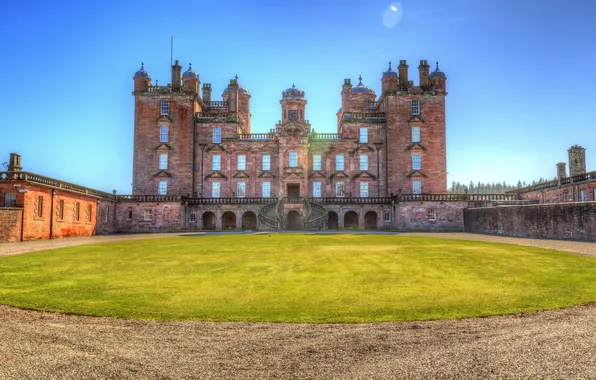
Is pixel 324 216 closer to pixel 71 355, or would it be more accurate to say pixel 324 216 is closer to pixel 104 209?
pixel 104 209

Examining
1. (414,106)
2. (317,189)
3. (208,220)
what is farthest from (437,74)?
(208,220)

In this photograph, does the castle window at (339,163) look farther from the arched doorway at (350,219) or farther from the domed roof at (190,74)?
the domed roof at (190,74)

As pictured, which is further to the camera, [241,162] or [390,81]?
[390,81]

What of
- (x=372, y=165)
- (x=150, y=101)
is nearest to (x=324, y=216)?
(x=372, y=165)

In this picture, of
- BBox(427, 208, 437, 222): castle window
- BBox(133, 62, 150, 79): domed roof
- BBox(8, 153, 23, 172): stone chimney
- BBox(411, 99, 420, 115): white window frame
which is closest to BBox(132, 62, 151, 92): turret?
BBox(133, 62, 150, 79): domed roof

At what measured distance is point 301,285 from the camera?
1092cm

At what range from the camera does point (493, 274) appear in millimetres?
12352

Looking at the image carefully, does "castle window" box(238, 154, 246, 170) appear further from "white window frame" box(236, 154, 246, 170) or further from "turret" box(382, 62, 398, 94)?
"turret" box(382, 62, 398, 94)

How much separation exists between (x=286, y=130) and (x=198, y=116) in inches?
470

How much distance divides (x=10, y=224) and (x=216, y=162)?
2812 centimetres

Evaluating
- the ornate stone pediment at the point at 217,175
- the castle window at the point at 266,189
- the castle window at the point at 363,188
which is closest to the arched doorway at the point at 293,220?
the castle window at the point at 266,189

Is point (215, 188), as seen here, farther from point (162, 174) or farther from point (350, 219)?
point (350, 219)

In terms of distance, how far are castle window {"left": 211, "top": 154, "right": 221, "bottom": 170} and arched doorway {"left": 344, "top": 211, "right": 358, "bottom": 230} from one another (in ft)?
58.2

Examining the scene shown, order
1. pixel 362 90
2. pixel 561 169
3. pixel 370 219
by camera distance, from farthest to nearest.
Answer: pixel 362 90 < pixel 370 219 < pixel 561 169
